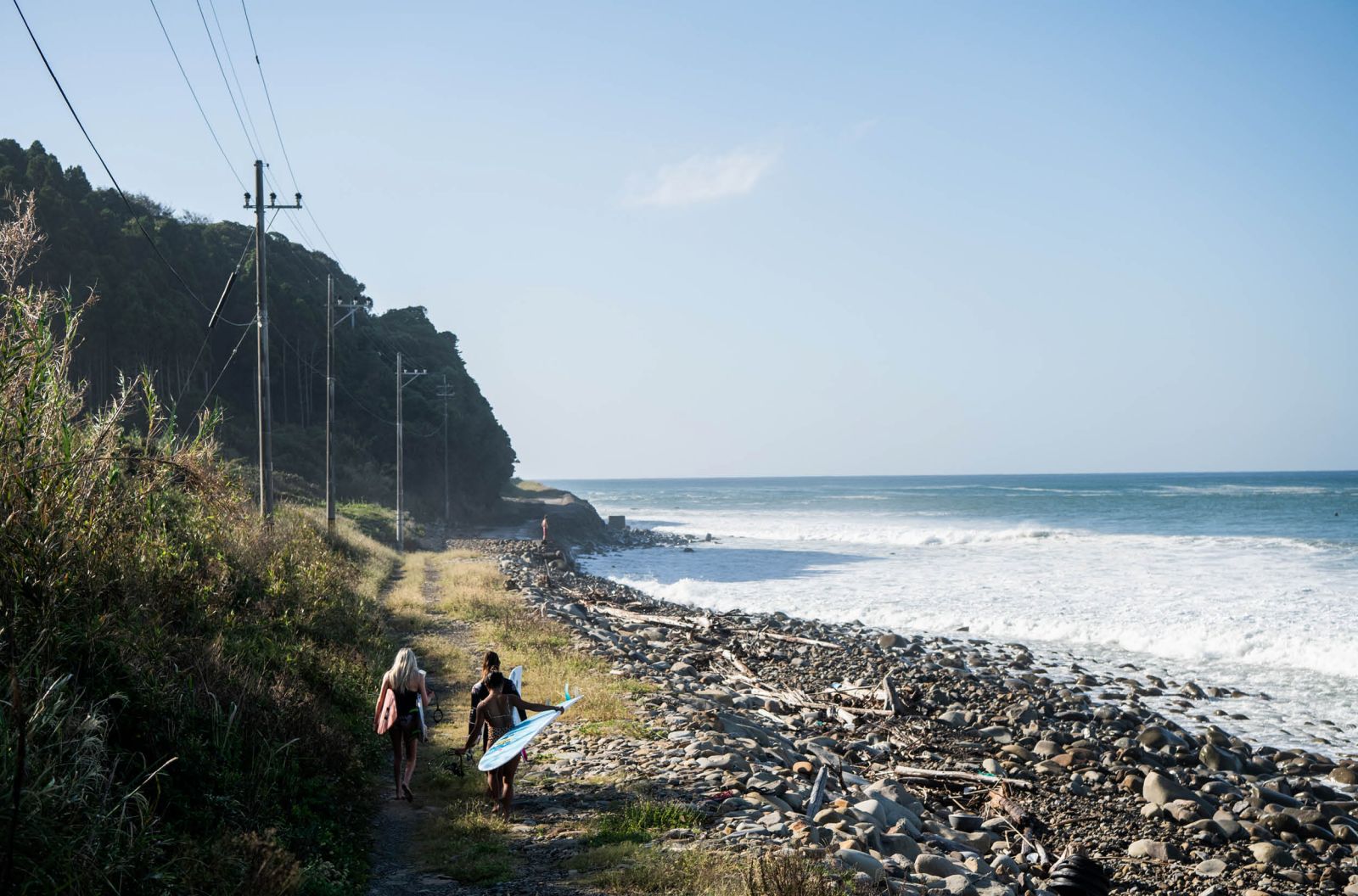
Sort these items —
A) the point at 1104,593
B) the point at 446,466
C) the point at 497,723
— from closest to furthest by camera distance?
1. the point at 497,723
2. the point at 1104,593
3. the point at 446,466

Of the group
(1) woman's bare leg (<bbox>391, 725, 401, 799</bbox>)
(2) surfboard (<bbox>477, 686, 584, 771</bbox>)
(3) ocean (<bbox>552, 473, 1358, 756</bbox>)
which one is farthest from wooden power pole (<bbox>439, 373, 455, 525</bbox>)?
(2) surfboard (<bbox>477, 686, 584, 771</bbox>)

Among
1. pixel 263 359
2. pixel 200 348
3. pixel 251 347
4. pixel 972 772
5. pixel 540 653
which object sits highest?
pixel 251 347

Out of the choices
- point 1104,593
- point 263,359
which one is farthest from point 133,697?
point 1104,593

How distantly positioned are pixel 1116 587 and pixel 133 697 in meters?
34.1

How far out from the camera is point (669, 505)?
436 ft

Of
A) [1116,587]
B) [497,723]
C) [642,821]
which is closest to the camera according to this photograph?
[642,821]

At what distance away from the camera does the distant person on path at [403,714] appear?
8922 mm

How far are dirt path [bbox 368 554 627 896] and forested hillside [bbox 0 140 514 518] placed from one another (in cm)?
1965

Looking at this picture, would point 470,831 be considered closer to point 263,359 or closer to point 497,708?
point 497,708

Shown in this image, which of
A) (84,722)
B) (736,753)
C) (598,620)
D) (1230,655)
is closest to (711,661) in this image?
(598,620)

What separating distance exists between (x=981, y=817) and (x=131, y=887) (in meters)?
8.70

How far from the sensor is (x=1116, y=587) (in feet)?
109

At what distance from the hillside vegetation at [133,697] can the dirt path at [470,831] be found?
343mm

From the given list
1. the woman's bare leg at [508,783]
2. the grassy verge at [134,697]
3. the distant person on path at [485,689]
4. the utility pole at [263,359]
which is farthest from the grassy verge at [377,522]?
the woman's bare leg at [508,783]
